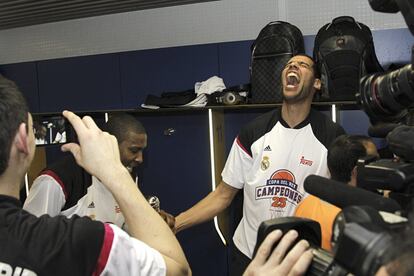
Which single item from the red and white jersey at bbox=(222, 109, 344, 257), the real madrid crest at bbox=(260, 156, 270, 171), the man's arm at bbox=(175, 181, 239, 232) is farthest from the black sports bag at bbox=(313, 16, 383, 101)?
the man's arm at bbox=(175, 181, 239, 232)

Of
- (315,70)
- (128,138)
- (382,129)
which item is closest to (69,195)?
(128,138)

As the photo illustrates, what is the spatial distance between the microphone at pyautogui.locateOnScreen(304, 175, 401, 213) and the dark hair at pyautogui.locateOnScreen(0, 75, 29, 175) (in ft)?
2.55

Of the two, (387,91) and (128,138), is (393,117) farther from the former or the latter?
(128,138)

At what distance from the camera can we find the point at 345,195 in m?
0.73

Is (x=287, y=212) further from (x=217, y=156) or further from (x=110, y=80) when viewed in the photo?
(x=110, y=80)

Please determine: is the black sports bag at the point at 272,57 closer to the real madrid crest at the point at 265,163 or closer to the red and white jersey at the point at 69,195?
the real madrid crest at the point at 265,163

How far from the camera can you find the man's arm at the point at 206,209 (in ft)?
8.50

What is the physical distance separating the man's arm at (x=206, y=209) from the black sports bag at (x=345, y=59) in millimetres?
1008

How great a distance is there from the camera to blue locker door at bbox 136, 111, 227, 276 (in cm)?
378

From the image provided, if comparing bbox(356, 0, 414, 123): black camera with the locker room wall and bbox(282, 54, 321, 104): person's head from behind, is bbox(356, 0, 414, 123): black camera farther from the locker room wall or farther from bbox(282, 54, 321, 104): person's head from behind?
the locker room wall

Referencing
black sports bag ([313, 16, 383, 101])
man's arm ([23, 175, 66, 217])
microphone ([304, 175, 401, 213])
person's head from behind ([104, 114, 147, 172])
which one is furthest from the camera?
black sports bag ([313, 16, 383, 101])

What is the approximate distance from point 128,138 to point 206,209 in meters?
0.68

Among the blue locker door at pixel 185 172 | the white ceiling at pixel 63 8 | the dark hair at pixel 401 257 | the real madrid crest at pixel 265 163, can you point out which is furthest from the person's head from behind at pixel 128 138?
the dark hair at pixel 401 257

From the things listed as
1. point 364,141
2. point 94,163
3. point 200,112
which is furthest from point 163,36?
point 94,163
